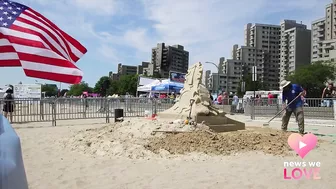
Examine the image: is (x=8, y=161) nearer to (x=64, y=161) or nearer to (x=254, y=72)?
(x=64, y=161)

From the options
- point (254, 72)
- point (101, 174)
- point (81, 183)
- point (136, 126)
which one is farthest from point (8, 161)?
point (254, 72)

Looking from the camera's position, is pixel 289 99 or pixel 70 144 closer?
pixel 70 144

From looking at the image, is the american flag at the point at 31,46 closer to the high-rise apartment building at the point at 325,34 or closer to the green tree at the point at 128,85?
the green tree at the point at 128,85

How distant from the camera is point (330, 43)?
4003 inches

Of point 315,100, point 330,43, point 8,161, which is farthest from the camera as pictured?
point 330,43

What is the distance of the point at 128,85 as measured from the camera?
9669cm

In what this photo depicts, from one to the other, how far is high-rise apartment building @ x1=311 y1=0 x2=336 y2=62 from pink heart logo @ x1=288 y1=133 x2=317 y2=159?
3981 inches

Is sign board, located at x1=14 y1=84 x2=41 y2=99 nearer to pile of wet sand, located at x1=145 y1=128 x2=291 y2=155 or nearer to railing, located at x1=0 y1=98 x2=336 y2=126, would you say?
railing, located at x1=0 y1=98 x2=336 y2=126

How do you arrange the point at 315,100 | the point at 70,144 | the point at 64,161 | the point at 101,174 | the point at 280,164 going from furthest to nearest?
the point at 315,100
the point at 70,144
the point at 64,161
the point at 280,164
the point at 101,174

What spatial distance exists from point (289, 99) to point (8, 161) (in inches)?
396

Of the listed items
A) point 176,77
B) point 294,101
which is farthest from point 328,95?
point 176,77

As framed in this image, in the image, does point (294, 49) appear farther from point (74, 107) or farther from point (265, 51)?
point (74, 107)

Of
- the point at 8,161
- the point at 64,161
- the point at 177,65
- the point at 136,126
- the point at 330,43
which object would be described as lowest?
the point at 64,161

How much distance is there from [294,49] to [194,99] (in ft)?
450
